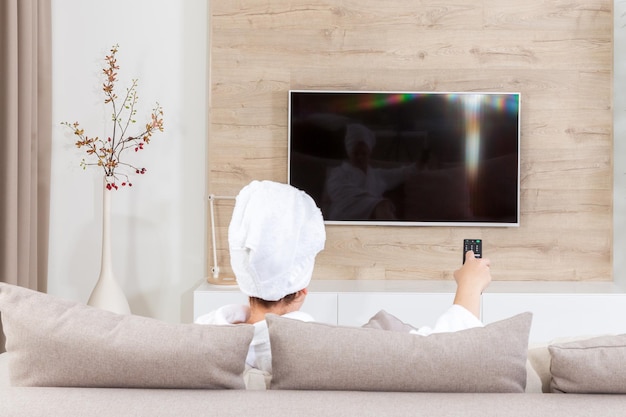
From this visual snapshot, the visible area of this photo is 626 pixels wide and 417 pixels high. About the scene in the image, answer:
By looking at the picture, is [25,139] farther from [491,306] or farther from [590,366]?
[590,366]

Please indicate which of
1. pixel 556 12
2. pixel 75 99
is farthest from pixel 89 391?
pixel 556 12

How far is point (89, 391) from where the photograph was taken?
48.0 inches

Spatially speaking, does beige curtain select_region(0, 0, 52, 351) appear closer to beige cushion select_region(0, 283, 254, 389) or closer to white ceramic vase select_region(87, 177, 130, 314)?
white ceramic vase select_region(87, 177, 130, 314)

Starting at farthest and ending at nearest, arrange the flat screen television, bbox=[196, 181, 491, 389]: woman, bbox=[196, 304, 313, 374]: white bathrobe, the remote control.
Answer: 1. the flat screen television
2. the remote control
3. bbox=[196, 181, 491, 389]: woman
4. bbox=[196, 304, 313, 374]: white bathrobe

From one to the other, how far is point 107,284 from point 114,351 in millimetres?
2584

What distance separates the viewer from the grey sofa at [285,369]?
1.18 meters

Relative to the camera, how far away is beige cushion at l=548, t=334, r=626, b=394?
121 centimetres

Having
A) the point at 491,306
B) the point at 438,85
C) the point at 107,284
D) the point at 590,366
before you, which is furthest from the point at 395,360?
the point at 438,85

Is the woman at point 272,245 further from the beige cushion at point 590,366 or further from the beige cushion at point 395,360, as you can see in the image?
the beige cushion at point 590,366

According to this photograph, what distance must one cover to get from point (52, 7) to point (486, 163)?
250 centimetres

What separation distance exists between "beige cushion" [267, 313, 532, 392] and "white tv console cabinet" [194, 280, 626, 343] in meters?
2.32

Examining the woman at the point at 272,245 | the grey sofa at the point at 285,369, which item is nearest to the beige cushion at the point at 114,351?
the grey sofa at the point at 285,369

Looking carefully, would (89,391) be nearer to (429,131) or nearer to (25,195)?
(25,195)

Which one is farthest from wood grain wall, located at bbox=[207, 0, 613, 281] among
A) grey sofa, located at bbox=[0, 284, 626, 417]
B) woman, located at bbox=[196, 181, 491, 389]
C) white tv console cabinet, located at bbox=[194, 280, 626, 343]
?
grey sofa, located at bbox=[0, 284, 626, 417]
